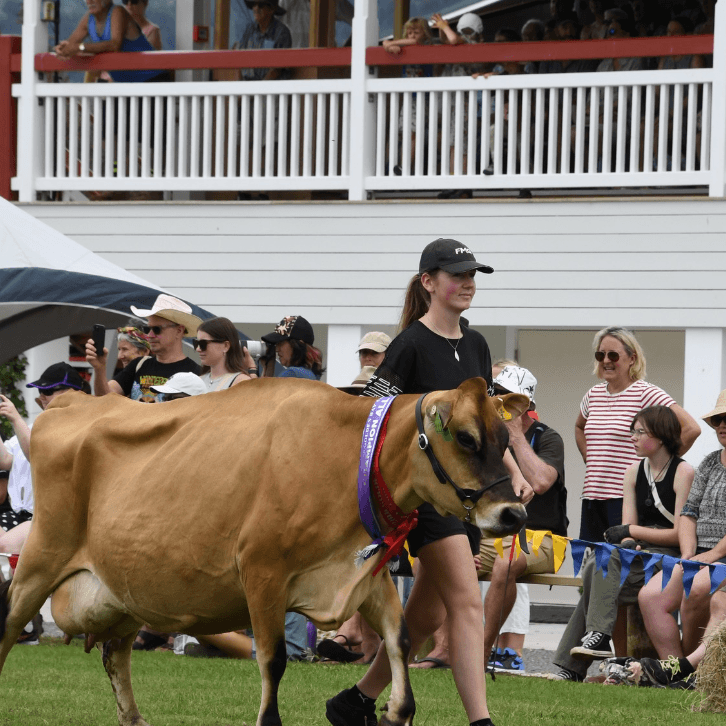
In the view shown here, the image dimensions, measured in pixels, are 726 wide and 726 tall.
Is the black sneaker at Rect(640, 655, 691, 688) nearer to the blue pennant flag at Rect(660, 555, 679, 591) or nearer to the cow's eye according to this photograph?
the blue pennant flag at Rect(660, 555, 679, 591)

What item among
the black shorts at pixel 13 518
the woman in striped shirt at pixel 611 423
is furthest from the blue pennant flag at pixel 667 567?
the black shorts at pixel 13 518

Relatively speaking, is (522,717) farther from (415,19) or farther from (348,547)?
(415,19)

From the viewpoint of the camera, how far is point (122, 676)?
6160mm

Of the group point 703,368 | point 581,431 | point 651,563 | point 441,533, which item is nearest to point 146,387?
point 581,431

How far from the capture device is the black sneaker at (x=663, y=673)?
793cm

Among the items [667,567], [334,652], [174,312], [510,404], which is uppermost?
[174,312]

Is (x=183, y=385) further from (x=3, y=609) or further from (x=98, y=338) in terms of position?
(x=3, y=609)

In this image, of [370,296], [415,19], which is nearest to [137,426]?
[370,296]

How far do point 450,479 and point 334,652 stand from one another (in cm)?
406

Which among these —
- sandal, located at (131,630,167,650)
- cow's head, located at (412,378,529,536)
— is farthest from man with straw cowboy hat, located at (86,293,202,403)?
cow's head, located at (412,378,529,536)

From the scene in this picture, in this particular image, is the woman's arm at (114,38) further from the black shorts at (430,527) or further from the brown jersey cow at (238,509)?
the black shorts at (430,527)

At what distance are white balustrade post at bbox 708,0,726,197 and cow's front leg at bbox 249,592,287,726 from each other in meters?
8.31

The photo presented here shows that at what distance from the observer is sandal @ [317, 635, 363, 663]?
877cm

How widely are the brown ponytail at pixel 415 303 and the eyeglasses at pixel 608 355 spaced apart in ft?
11.5
